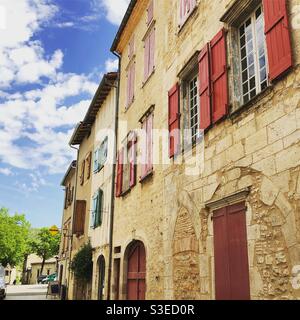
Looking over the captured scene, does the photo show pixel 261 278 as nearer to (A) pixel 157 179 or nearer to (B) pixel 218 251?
(B) pixel 218 251

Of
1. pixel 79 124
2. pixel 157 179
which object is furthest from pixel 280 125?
pixel 79 124

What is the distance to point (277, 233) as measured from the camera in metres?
4.28

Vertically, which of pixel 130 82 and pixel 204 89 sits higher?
pixel 130 82

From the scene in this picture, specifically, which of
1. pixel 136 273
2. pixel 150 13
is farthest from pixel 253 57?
pixel 136 273

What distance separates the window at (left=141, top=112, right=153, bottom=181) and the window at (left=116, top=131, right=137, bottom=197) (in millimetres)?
708

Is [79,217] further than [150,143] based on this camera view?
Yes

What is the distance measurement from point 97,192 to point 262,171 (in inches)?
384

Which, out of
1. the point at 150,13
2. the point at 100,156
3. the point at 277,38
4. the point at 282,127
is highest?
the point at 150,13

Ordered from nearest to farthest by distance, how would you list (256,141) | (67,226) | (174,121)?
1. (256,141)
2. (174,121)
3. (67,226)

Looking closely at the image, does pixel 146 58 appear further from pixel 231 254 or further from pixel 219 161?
pixel 231 254

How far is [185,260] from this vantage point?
6406 mm

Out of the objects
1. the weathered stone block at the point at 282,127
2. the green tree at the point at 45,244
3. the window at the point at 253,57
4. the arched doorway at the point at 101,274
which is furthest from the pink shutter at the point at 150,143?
the green tree at the point at 45,244

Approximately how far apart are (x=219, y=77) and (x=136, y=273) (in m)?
5.32

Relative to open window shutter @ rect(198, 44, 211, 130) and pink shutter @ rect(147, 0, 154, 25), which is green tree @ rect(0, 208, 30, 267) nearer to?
pink shutter @ rect(147, 0, 154, 25)
